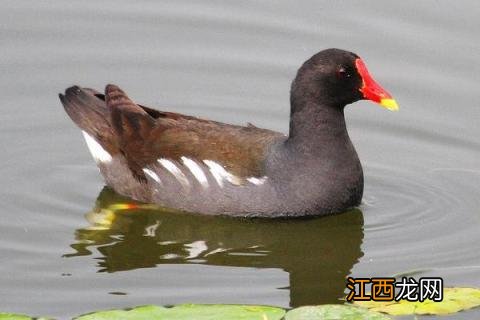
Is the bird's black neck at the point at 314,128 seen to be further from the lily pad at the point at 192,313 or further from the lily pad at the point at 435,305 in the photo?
the lily pad at the point at 192,313

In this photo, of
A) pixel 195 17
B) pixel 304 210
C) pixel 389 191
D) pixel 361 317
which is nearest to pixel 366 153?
pixel 389 191

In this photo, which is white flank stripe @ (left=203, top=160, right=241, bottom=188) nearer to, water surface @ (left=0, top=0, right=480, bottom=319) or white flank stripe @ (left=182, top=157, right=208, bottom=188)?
white flank stripe @ (left=182, top=157, right=208, bottom=188)

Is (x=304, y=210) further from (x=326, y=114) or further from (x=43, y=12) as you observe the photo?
(x=43, y=12)

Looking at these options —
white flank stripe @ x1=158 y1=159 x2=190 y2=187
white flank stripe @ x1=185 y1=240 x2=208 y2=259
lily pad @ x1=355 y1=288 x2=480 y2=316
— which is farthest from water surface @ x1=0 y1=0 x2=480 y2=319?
lily pad @ x1=355 y1=288 x2=480 y2=316

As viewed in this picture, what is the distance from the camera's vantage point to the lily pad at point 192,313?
7.06m

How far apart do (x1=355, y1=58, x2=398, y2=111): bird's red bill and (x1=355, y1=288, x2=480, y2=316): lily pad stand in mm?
1934

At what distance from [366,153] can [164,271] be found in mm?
2682

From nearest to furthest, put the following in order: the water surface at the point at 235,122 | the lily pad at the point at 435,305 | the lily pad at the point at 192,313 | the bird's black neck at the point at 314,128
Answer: the lily pad at the point at 192,313
the lily pad at the point at 435,305
the water surface at the point at 235,122
the bird's black neck at the point at 314,128

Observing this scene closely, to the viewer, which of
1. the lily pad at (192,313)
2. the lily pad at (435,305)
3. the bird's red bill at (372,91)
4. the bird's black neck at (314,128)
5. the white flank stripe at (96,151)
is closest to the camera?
the lily pad at (192,313)

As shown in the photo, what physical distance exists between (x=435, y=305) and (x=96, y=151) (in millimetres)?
3569

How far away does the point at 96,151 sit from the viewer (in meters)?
10.2

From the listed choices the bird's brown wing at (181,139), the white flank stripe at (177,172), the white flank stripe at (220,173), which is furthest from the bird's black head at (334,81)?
the white flank stripe at (177,172)

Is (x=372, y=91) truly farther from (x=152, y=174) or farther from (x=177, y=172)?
(x=152, y=174)

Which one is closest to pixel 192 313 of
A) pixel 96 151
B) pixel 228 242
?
pixel 228 242
